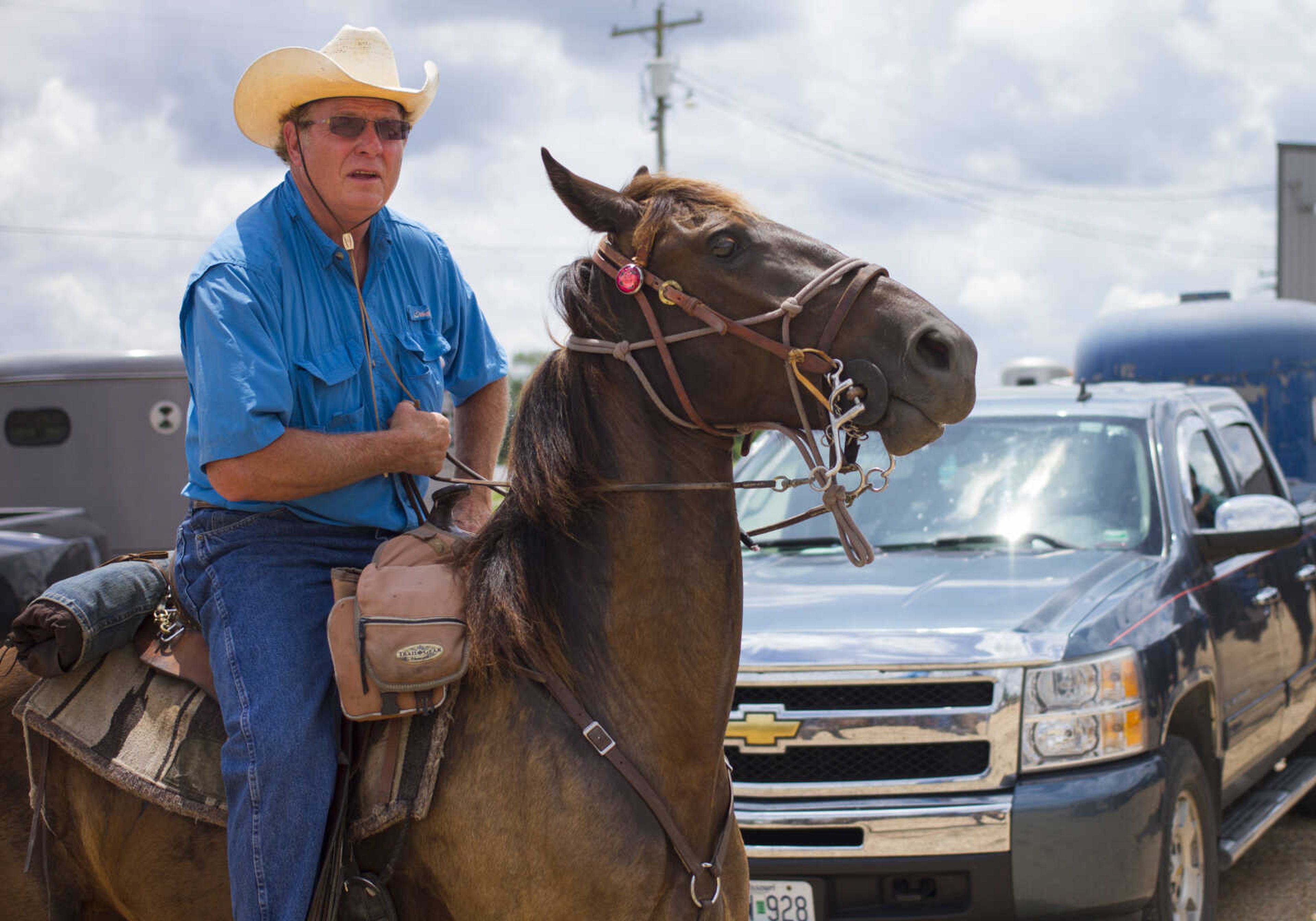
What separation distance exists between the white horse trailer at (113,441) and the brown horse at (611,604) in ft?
19.6

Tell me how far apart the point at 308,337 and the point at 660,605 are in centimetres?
101

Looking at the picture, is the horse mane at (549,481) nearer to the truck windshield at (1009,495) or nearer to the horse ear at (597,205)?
the horse ear at (597,205)

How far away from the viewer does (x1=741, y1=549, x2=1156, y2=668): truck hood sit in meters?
4.18

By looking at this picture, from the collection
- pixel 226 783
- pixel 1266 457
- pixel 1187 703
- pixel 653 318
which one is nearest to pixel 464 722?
pixel 226 783

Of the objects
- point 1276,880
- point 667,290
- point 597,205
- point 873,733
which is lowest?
point 1276,880

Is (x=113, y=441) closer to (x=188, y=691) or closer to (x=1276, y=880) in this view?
(x=188, y=691)

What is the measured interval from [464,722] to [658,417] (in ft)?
2.58

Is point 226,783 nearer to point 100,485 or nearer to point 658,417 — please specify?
Answer: point 658,417

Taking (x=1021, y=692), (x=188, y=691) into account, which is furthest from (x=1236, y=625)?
(x=188, y=691)

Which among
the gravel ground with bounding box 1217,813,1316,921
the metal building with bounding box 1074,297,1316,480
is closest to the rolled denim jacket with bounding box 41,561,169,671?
the gravel ground with bounding box 1217,813,1316,921

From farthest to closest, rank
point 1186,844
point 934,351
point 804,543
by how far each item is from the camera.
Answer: point 804,543
point 1186,844
point 934,351

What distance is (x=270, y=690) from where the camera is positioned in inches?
101

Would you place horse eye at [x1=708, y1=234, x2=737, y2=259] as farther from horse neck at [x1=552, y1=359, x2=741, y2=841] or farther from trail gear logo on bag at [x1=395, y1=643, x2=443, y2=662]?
trail gear logo on bag at [x1=395, y1=643, x2=443, y2=662]

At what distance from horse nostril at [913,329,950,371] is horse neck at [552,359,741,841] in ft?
1.69
